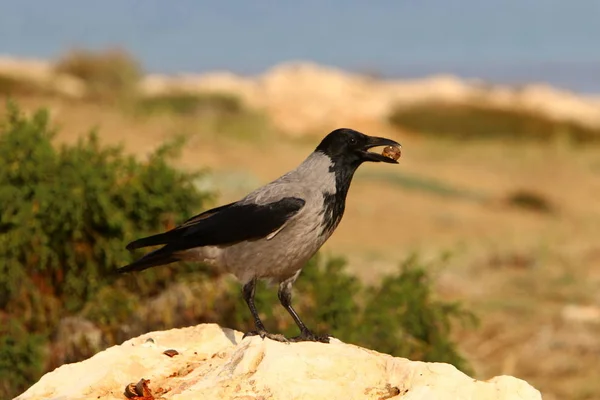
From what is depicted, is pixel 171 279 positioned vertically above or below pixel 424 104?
below

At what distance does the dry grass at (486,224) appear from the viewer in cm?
1061

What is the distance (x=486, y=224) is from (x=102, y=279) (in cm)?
1423

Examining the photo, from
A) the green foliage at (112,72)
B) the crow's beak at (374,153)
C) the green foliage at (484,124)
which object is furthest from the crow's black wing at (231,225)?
the green foliage at (484,124)

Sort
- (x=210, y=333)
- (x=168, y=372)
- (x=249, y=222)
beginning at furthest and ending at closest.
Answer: (x=249, y=222), (x=210, y=333), (x=168, y=372)

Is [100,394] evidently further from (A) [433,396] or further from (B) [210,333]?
(A) [433,396]

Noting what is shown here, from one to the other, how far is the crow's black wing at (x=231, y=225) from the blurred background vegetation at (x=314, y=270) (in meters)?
1.42

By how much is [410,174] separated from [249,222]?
22568 millimetres

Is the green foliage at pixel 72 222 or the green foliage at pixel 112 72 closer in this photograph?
the green foliage at pixel 72 222

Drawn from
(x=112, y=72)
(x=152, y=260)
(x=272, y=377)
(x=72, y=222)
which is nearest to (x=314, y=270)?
(x=72, y=222)

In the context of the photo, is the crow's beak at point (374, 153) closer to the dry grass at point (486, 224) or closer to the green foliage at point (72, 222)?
the green foliage at point (72, 222)

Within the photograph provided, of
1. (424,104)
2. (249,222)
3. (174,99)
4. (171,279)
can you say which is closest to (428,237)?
(171,279)

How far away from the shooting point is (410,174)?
2800 cm

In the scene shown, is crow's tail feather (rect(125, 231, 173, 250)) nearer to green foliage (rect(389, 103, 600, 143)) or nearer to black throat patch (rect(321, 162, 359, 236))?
black throat patch (rect(321, 162, 359, 236))

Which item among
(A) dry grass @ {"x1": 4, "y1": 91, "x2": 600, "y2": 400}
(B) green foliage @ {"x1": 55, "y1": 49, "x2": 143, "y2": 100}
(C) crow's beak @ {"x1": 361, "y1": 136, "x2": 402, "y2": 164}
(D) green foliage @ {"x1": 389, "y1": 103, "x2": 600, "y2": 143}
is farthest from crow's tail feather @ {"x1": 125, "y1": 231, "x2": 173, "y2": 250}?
(D) green foliage @ {"x1": 389, "y1": 103, "x2": 600, "y2": 143}
